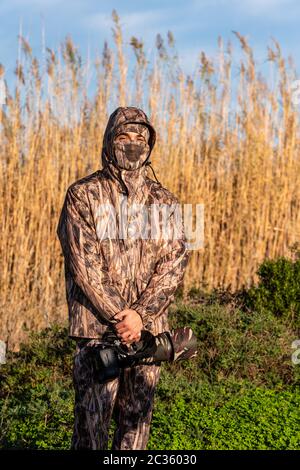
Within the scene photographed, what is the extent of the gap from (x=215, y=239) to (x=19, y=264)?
247 cm

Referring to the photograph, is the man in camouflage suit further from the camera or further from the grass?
the grass

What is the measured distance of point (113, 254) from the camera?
13.3 feet

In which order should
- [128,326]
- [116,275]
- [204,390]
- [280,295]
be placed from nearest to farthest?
[128,326] < [116,275] < [204,390] < [280,295]

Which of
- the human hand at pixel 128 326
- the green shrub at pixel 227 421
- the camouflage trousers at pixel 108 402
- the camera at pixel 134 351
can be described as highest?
the human hand at pixel 128 326

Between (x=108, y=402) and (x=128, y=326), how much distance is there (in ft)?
1.35

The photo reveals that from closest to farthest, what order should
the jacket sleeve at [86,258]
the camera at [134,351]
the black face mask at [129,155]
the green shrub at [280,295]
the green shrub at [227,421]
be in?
the camera at [134,351] < the jacket sleeve at [86,258] < the black face mask at [129,155] < the green shrub at [227,421] < the green shrub at [280,295]

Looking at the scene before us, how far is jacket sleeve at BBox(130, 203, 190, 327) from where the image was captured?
3.92 metres

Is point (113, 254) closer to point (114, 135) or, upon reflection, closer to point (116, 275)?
point (116, 275)

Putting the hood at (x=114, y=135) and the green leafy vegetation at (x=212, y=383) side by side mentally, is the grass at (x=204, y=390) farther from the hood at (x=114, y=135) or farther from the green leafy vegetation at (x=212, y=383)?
the hood at (x=114, y=135)

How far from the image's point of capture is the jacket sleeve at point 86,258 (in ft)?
12.7

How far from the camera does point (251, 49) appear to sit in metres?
11.5

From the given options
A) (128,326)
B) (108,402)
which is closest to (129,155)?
(128,326)

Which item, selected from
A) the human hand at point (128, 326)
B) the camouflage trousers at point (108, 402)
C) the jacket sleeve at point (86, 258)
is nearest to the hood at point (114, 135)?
the jacket sleeve at point (86, 258)
